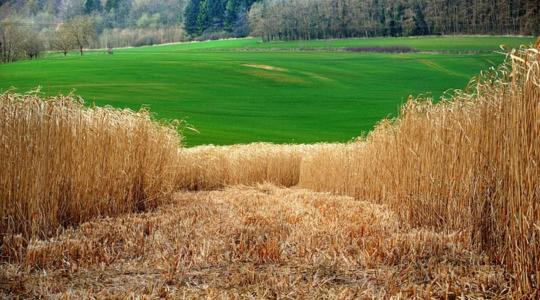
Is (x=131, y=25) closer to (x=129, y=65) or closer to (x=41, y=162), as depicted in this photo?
(x=129, y=65)

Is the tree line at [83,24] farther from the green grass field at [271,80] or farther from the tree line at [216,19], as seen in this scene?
the green grass field at [271,80]

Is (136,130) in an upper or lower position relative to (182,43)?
lower

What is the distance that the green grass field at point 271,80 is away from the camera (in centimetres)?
1964

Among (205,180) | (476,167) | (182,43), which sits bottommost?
(205,180)

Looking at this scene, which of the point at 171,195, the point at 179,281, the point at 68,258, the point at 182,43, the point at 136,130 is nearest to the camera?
the point at 179,281

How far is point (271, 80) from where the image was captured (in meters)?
25.2

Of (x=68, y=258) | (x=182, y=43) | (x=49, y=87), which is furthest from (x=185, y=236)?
(x=182, y=43)

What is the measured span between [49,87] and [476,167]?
49.1 ft

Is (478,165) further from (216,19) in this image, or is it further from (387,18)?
(216,19)

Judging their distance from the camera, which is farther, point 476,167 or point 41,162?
point 41,162

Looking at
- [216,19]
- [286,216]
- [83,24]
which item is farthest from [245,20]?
[286,216]

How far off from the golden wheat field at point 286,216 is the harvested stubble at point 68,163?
0.6 inches

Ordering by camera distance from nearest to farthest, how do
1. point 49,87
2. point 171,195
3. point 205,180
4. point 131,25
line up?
point 171,195
point 205,180
point 49,87
point 131,25

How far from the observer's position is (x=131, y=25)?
22906mm
